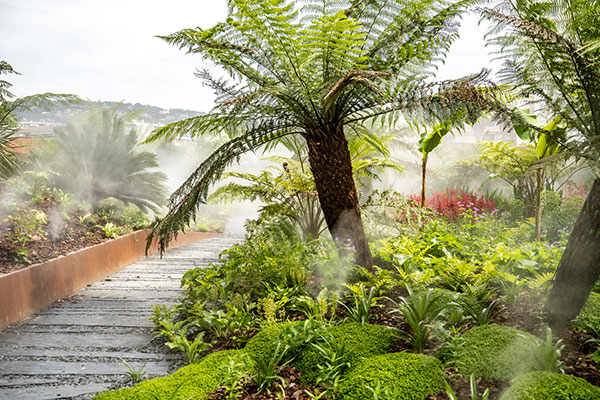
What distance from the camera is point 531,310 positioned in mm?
2709

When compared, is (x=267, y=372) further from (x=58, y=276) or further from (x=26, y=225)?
(x=26, y=225)

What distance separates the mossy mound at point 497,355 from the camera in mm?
2012

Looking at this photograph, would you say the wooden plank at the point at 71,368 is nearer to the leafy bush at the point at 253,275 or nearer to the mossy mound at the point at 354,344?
the leafy bush at the point at 253,275

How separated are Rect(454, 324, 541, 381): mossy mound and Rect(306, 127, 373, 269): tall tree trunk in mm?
1426

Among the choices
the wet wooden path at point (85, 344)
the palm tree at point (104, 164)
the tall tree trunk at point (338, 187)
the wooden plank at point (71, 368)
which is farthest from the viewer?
the palm tree at point (104, 164)

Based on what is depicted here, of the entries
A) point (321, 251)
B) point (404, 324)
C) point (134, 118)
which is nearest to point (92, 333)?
point (321, 251)

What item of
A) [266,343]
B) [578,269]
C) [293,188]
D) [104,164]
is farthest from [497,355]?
[104,164]

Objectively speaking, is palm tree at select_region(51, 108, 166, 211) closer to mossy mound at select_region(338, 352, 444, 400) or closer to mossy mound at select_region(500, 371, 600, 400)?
mossy mound at select_region(338, 352, 444, 400)

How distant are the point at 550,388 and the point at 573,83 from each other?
1751 millimetres

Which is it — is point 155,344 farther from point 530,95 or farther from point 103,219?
point 103,219

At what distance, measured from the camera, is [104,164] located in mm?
6668

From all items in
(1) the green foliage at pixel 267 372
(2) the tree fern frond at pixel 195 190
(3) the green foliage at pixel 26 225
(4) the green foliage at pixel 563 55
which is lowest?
(1) the green foliage at pixel 267 372

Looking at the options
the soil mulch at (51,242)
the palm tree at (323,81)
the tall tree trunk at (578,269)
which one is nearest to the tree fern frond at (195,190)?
the palm tree at (323,81)

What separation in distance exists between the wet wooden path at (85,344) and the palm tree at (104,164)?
7.41 feet
